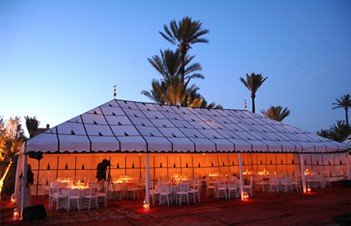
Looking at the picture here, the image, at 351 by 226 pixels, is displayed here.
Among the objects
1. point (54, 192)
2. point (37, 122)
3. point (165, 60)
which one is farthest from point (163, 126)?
point (37, 122)

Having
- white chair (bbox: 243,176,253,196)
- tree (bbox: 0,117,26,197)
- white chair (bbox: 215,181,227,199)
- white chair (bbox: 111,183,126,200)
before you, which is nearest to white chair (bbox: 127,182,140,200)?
white chair (bbox: 111,183,126,200)

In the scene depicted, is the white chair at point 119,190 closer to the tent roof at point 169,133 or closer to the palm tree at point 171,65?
the tent roof at point 169,133

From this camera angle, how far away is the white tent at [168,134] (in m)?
10.1

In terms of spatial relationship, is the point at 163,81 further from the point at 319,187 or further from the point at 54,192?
the point at 54,192

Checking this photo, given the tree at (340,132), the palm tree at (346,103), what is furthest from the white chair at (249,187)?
the palm tree at (346,103)

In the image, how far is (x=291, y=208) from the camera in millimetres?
10289

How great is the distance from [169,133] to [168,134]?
164 millimetres

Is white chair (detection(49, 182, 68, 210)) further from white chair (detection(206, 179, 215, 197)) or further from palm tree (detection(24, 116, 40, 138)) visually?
palm tree (detection(24, 116, 40, 138))

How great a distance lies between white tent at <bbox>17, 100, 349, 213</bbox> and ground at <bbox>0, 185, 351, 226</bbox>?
1.88m

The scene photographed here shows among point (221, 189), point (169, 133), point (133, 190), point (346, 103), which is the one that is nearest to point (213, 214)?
point (221, 189)

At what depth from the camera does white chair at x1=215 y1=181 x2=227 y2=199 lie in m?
13.1

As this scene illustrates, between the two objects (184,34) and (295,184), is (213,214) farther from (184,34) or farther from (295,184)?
(184,34)

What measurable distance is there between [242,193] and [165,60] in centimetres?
1633

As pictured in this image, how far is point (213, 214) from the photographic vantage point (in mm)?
9477
